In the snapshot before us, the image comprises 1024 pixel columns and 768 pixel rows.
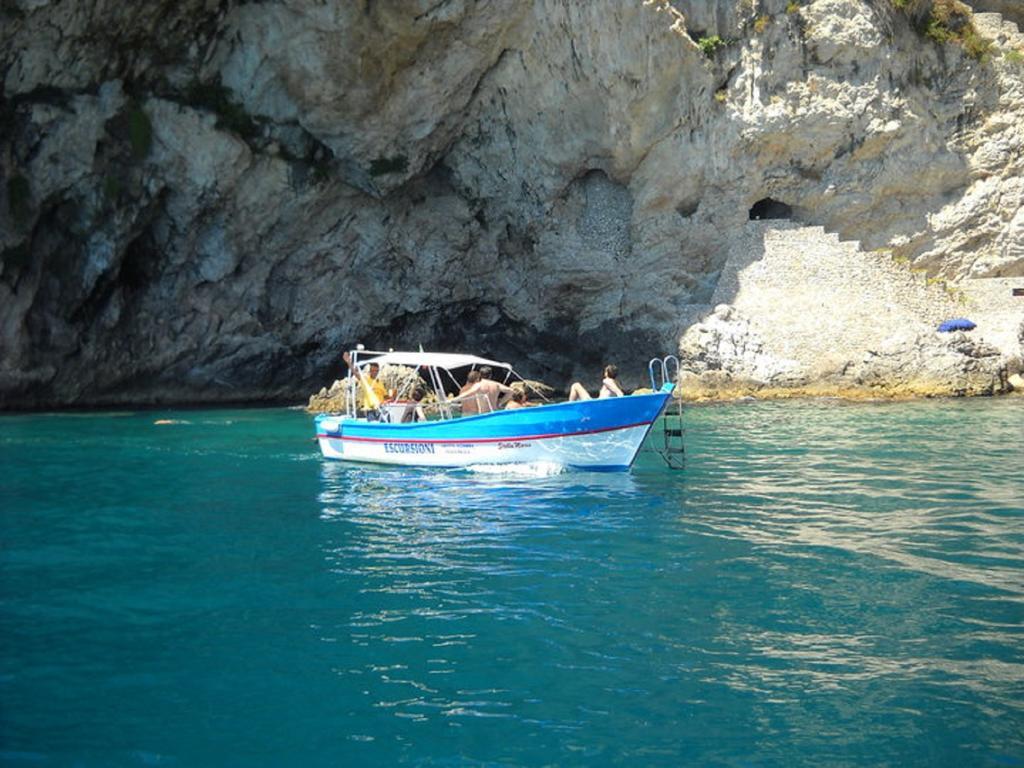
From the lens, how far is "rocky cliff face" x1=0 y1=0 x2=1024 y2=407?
2764cm

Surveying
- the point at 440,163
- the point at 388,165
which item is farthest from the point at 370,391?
the point at 440,163

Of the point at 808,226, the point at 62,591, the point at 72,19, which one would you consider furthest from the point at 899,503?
the point at 72,19

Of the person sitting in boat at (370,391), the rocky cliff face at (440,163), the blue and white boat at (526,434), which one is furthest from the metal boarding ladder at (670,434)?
the rocky cliff face at (440,163)

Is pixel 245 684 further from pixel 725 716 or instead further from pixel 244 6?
pixel 244 6

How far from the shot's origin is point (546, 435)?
583 inches

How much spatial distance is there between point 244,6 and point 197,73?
8.27 ft

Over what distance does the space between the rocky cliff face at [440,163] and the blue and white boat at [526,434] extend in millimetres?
14548

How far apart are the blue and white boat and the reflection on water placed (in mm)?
513

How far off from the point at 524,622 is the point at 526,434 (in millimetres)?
7814

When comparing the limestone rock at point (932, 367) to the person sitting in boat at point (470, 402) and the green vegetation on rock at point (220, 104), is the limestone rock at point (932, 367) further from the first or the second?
the green vegetation on rock at point (220, 104)

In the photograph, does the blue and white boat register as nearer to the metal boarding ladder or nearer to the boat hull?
the boat hull

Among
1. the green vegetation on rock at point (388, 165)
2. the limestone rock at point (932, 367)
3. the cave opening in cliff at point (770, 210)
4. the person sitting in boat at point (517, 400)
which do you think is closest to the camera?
the person sitting in boat at point (517, 400)

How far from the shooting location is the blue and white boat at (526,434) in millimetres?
14422

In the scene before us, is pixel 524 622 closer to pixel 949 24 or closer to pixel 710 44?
pixel 710 44
